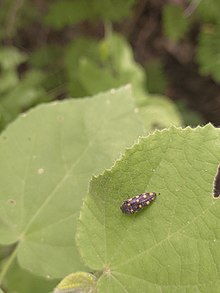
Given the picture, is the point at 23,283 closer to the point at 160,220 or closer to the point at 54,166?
the point at 54,166

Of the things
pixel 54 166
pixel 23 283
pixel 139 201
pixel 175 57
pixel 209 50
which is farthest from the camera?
pixel 175 57

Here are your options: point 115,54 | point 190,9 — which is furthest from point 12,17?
point 190,9

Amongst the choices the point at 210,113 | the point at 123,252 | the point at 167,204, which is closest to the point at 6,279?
the point at 123,252

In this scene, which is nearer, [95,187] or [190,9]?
[95,187]

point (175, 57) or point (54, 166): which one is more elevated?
point (54, 166)

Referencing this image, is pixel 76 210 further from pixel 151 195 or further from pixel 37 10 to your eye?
pixel 37 10
